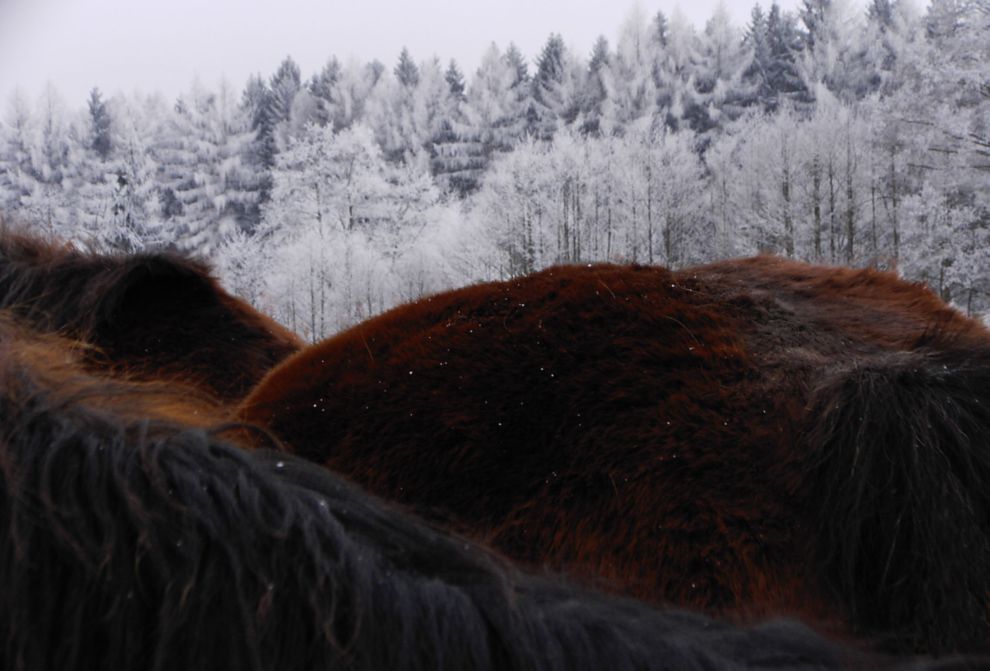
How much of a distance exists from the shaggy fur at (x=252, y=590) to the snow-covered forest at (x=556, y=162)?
6.05ft

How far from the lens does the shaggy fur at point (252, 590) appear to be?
1.59 feet

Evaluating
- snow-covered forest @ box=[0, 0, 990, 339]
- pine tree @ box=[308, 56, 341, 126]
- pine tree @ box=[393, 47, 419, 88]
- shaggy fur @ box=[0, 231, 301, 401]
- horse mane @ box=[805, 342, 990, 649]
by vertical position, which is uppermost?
pine tree @ box=[393, 47, 419, 88]

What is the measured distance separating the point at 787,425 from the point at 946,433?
235 millimetres

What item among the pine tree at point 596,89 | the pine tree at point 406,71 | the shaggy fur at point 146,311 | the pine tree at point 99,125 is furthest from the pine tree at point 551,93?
the shaggy fur at point 146,311

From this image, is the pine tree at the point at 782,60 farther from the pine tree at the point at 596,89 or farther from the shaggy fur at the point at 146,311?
the shaggy fur at the point at 146,311

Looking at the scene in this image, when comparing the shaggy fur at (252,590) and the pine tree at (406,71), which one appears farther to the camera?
the pine tree at (406,71)

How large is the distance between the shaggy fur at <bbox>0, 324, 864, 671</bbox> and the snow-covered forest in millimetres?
1844

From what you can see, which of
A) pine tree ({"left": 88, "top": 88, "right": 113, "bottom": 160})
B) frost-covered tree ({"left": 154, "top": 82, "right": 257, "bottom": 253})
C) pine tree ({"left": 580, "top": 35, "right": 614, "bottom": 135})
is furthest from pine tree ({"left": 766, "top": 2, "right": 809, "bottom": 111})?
A: pine tree ({"left": 88, "top": 88, "right": 113, "bottom": 160})

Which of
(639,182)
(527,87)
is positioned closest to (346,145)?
(639,182)

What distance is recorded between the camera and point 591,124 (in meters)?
40.9

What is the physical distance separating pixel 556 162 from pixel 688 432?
74.5ft

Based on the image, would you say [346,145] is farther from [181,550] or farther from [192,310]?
[181,550]

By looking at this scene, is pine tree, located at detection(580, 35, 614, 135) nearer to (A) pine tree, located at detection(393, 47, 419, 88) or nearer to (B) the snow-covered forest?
(B) the snow-covered forest

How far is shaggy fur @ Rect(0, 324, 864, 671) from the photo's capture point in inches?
A: 19.0
